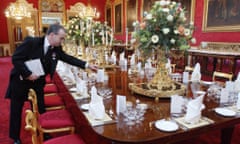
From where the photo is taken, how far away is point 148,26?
2.09 metres

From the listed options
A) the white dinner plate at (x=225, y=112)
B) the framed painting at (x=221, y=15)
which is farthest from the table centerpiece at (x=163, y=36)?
the framed painting at (x=221, y=15)

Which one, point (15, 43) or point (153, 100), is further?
point (15, 43)

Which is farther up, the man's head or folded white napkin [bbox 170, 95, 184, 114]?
the man's head

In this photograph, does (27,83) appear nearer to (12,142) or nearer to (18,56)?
(18,56)

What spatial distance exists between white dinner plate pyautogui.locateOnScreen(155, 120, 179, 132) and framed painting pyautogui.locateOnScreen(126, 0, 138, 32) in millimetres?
10096

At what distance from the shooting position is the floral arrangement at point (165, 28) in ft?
6.57

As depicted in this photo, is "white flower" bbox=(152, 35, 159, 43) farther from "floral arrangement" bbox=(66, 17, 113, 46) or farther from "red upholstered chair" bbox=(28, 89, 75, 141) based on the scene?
"floral arrangement" bbox=(66, 17, 113, 46)

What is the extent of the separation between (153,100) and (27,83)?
162 centimetres

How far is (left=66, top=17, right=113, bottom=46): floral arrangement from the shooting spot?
12.3ft

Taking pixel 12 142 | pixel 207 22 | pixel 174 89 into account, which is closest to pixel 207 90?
pixel 174 89

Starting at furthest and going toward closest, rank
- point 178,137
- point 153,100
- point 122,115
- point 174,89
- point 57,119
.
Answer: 1. point 57,119
2. point 174,89
3. point 153,100
4. point 122,115
5. point 178,137

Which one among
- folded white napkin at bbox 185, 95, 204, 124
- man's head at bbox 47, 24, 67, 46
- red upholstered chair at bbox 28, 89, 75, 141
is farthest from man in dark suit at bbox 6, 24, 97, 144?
folded white napkin at bbox 185, 95, 204, 124

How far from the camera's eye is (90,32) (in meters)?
3.82

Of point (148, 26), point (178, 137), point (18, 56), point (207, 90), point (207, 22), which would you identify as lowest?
point (178, 137)
